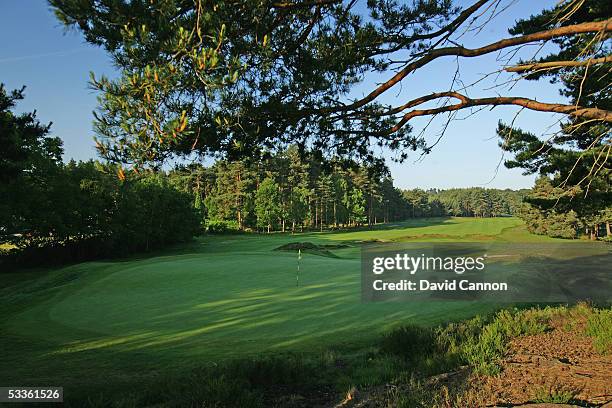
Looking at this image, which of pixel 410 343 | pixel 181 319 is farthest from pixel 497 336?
pixel 181 319

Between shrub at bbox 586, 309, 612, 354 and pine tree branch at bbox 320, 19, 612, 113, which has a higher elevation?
pine tree branch at bbox 320, 19, 612, 113

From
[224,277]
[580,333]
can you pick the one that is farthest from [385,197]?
[580,333]

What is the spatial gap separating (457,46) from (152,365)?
6.00m

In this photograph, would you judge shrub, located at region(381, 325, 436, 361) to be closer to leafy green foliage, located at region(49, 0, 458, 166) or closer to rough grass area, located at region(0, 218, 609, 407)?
rough grass area, located at region(0, 218, 609, 407)

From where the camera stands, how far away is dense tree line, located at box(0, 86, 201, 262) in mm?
20438

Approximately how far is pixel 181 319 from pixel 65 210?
19.3m

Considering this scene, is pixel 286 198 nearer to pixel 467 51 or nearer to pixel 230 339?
pixel 230 339

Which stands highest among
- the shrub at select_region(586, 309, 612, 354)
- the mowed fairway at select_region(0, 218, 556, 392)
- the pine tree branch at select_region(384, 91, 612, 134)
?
the pine tree branch at select_region(384, 91, 612, 134)

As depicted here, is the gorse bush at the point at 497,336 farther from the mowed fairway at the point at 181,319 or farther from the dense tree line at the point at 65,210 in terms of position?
the dense tree line at the point at 65,210

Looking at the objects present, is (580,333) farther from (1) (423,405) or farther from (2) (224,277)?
(2) (224,277)

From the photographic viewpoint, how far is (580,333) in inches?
229

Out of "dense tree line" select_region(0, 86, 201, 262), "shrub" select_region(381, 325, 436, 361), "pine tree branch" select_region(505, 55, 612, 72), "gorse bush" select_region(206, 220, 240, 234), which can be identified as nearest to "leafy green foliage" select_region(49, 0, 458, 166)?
"pine tree branch" select_region(505, 55, 612, 72)

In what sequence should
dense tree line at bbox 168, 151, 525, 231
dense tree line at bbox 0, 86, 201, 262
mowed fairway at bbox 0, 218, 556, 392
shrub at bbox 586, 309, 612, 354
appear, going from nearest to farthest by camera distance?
shrub at bbox 586, 309, 612, 354 → mowed fairway at bbox 0, 218, 556, 392 → dense tree line at bbox 0, 86, 201, 262 → dense tree line at bbox 168, 151, 525, 231

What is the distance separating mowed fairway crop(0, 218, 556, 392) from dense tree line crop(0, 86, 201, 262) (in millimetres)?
7150
